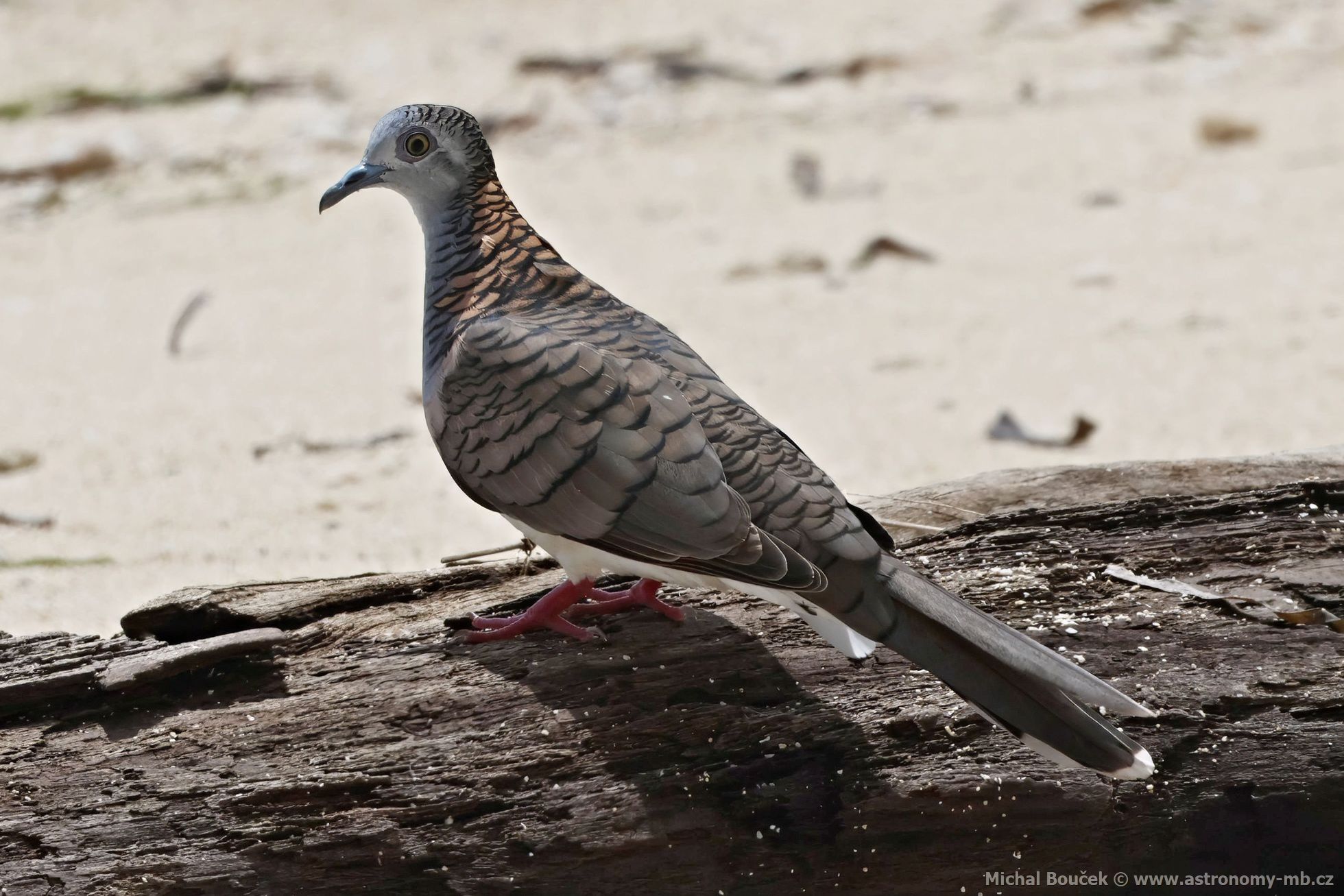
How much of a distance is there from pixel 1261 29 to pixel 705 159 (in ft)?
17.7

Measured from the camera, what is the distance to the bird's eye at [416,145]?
3.63m

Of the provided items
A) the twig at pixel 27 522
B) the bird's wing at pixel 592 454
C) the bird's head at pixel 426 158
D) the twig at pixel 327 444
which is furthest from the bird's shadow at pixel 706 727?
the twig at pixel 327 444

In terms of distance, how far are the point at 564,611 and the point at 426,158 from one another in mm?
1188

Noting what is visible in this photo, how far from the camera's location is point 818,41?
1346cm

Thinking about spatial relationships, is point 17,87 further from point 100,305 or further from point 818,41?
point 818,41

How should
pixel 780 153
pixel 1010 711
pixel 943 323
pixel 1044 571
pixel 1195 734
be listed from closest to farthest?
pixel 1010 711 → pixel 1195 734 → pixel 1044 571 → pixel 943 323 → pixel 780 153

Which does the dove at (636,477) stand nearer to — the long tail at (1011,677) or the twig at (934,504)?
the long tail at (1011,677)

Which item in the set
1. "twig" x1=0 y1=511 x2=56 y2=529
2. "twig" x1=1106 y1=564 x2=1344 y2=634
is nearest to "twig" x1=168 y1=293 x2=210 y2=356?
"twig" x1=0 y1=511 x2=56 y2=529

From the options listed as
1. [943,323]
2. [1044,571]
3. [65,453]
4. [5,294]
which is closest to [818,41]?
[943,323]

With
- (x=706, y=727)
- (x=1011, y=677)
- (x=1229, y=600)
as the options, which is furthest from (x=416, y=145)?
(x=1229, y=600)

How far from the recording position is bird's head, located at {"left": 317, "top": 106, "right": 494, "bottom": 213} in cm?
362

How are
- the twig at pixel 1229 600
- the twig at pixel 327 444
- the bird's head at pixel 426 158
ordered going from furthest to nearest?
the twig at pixel 327 444 → the bird's head at pixel 426 158 → the twig at pixel 1229 600

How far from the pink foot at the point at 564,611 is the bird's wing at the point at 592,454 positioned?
20cm

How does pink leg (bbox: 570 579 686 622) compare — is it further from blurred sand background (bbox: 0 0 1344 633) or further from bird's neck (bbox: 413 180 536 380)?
blurred sand background (bbox: 0 0 1344 633)
